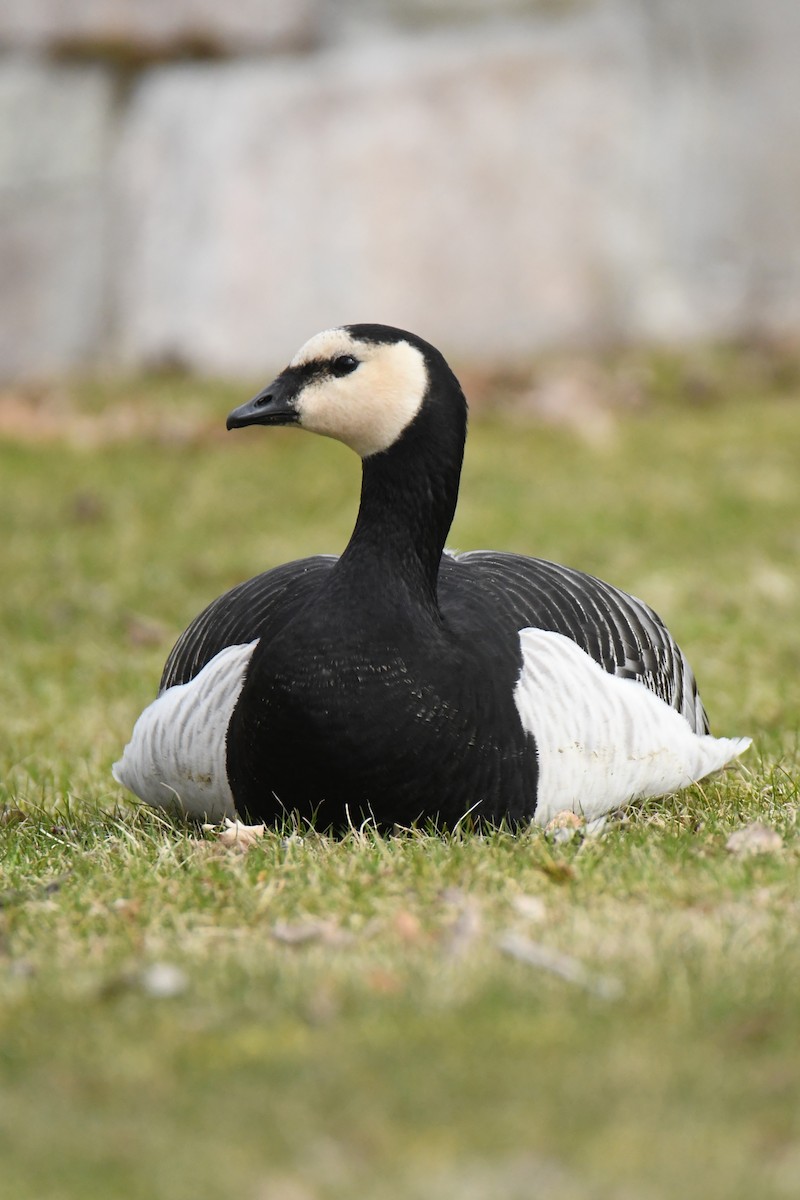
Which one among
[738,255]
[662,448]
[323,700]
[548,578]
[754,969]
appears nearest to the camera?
[754,969]

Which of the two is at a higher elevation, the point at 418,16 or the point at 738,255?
the point at 418,16

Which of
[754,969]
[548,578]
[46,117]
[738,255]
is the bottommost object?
[754,969]

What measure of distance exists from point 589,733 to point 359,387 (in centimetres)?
106

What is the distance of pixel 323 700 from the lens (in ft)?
13.3

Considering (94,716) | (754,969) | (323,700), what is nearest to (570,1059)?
(754,969)

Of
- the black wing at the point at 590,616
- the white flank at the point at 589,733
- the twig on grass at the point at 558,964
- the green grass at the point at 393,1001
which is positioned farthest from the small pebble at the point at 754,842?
the twig on grass at the point at 558,964

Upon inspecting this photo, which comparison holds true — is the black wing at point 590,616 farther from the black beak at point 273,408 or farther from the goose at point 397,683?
the black beak at point 273,408

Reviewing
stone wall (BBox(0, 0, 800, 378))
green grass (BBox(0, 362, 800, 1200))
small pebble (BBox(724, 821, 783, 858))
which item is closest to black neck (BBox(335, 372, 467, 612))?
green grass (BBox(0, 362, 800, 1200))

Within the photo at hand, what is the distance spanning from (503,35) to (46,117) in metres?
3.69

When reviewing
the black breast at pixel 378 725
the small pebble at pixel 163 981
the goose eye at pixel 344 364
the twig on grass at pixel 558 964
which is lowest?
the small pebble at pixel 163 981

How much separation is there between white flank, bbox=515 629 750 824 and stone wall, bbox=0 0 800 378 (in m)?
9.18

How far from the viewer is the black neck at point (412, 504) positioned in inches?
168

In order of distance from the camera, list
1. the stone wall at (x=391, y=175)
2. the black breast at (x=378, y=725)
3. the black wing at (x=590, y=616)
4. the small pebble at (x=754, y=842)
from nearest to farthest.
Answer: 1. the small pebble at (x=754, y=842)
2. the black breast at (x=378, y=725)
3. the black wing at (x=590, y=616)
4. the stone wall at (x=391, y=175)

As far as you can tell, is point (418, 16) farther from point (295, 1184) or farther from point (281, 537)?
point (295, 1184)
